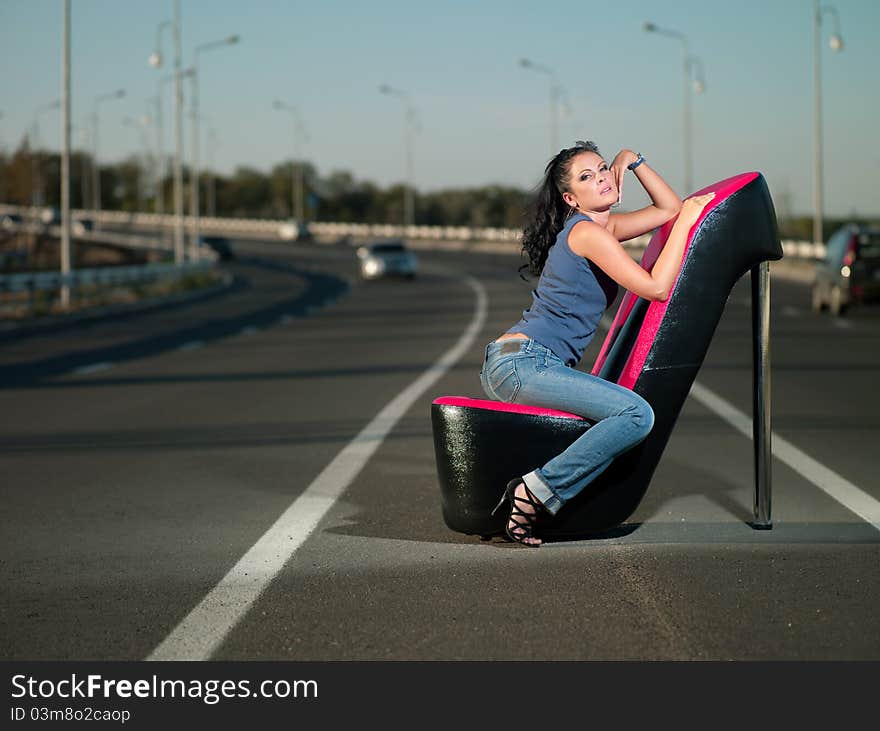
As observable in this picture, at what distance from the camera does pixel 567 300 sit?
6.69m

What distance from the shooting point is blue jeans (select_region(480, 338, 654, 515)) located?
657 centimetres

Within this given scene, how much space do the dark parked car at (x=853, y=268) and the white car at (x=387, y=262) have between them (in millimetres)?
30760

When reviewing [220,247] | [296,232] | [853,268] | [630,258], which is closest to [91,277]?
[853,268]

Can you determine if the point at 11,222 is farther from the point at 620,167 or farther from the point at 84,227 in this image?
the point at 620,167

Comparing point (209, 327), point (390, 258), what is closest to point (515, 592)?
point (209, 327)

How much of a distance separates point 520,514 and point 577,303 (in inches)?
35.4

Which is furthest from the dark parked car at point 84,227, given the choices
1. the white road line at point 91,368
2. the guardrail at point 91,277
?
the white road line at point 91,368

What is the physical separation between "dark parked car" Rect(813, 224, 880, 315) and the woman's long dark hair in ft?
82.1

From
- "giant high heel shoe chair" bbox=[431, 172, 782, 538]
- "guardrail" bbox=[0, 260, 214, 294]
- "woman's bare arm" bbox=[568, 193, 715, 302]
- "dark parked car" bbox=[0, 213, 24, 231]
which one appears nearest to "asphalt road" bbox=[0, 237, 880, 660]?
"giant high heel shoe chair" bbox=[431, 172, 782, 538]

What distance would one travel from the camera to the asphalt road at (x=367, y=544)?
525 centimetres

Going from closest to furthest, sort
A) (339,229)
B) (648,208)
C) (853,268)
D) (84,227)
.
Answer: (648,208), (853,268), (84,227), (339,229)

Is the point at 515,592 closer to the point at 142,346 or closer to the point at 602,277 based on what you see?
the point at 602,277

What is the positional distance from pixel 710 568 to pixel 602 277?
1.28 m

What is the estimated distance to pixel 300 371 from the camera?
18359mm
